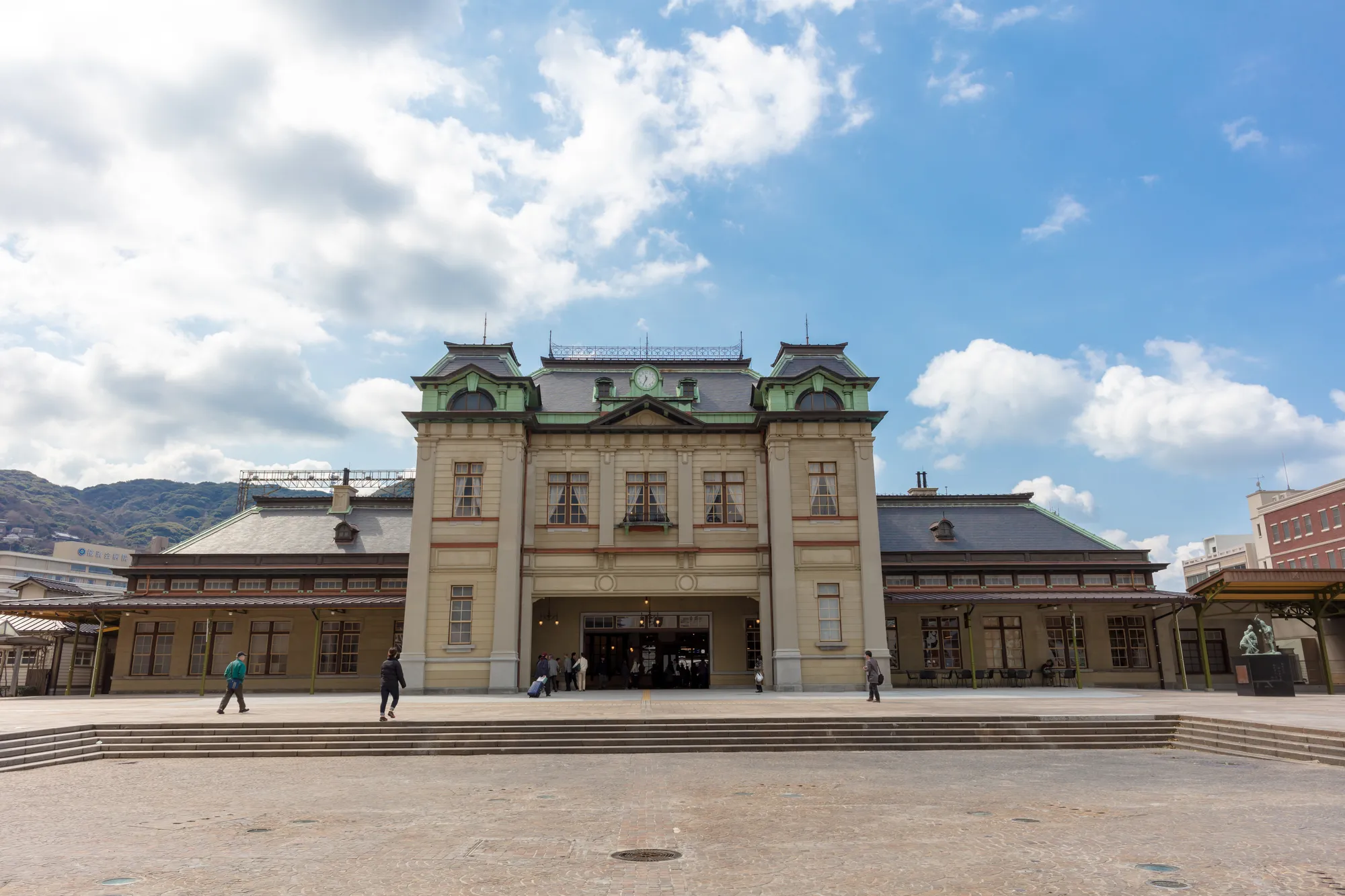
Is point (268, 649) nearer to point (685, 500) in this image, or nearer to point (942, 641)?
point (685, 500)

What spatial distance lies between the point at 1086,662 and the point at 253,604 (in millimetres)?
34861

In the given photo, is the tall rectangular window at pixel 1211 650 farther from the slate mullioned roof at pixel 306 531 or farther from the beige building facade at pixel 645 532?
the slate mullioned roof at pixel 306 531

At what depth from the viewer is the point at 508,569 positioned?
102 ft

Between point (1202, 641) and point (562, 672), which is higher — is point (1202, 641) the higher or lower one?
the higher one

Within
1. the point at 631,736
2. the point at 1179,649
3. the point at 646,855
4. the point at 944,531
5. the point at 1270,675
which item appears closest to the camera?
the point at 646,855

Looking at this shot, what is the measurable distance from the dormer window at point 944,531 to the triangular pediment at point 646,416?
12.3 m

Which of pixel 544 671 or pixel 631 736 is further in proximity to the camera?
pixel 544 671

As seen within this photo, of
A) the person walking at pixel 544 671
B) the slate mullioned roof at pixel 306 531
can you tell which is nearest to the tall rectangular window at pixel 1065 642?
the person walking at pixel 544 671

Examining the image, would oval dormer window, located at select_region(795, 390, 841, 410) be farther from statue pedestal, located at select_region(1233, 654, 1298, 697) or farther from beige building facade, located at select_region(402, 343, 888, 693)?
statue pedestal, located at select_region(1233, 654, 1298, 697)

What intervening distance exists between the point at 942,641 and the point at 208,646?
3021 centimetres

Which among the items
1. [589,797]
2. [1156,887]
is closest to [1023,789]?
[1156,887]

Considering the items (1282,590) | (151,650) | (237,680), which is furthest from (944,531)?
(151,650)

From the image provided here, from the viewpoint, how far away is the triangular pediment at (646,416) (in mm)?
33094

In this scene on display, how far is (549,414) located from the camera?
1328 inches
